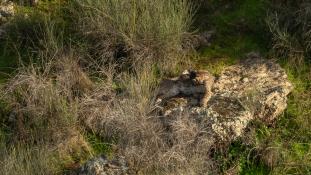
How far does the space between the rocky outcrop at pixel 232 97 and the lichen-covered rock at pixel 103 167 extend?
62cm

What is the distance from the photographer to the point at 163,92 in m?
5.08

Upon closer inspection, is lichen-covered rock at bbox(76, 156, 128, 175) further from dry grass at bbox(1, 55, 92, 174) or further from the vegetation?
dry grass at bbox(1, 55, 92, 174)

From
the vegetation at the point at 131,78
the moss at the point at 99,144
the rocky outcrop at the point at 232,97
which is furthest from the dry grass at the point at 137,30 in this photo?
the moss at the point at 99,144

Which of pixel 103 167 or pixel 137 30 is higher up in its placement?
pixel 137 30

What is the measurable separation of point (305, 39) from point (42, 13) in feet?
8.93

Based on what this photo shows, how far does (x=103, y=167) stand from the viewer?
4.19m

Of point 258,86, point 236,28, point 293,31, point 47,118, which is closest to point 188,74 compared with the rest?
point 258,86

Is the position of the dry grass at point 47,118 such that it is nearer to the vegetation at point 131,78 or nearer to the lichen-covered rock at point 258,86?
the vegetation at point 131,78

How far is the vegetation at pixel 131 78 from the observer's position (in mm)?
4422

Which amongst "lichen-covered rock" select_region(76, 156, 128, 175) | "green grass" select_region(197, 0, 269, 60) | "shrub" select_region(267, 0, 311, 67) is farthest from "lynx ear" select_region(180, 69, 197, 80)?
"lichen-covered rock" select_region(76, 156, 128, 175)

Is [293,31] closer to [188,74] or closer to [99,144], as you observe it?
[188,74]

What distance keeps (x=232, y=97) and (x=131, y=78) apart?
0.87 m

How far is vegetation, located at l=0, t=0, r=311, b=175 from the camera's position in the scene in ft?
14.5

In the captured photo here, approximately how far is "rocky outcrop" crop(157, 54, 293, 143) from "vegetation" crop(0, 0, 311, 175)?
0.12m
